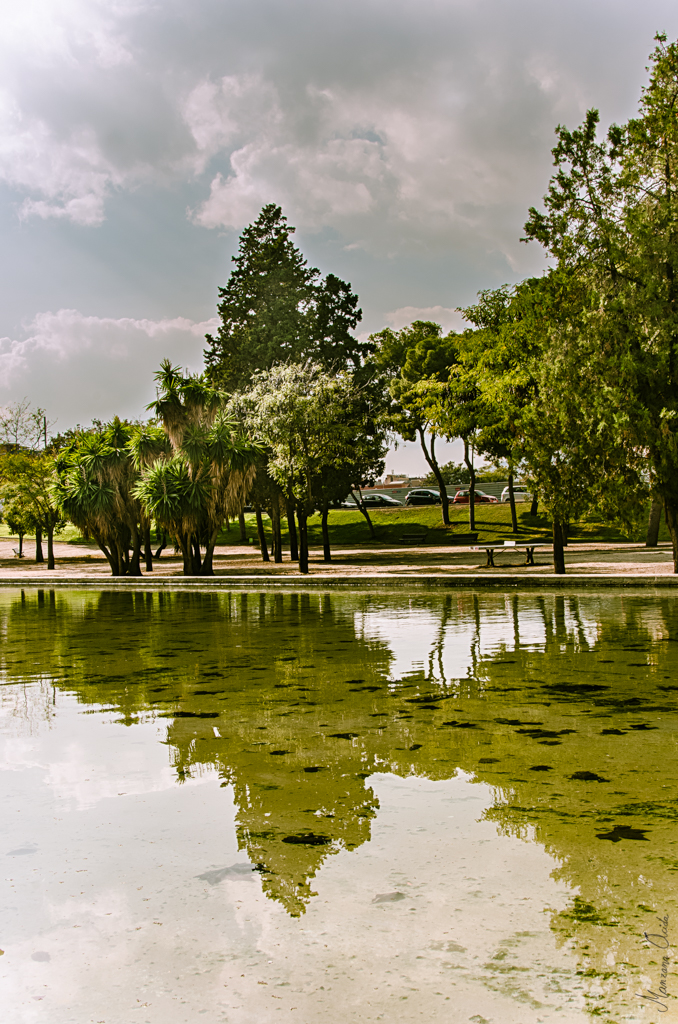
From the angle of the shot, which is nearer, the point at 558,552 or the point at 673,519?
the point at 673,519

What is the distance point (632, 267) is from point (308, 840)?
19.0m

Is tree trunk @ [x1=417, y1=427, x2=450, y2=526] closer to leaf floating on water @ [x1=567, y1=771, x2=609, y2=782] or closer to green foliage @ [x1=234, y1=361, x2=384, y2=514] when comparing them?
green foliage @ [x1=234, y1=361, x2=384, y2=514]

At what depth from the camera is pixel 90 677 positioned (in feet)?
32.7

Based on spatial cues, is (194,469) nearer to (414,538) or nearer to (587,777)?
(414,538)

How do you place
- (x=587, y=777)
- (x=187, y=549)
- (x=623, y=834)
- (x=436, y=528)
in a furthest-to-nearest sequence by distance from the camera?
(x=436, y=528) → (x=187, y=549) → (x=587, y=777) → (x=623, y=834)

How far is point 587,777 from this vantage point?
5438mm

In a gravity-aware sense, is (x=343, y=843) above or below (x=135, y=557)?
below

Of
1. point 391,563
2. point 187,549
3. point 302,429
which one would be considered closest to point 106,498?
point 187,549

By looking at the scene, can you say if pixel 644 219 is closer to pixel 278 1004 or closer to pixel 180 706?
pixel 180 706

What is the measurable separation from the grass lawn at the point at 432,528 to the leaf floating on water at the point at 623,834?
36393mm

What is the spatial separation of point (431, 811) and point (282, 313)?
4773 centimetres

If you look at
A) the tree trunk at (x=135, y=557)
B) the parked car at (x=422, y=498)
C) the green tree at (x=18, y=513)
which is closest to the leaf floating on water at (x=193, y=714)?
the tree trunk at (x=135, y=557)

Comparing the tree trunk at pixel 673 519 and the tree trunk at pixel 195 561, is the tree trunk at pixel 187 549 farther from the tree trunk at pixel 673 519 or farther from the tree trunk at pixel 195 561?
the tree trunk at pixel 673 519

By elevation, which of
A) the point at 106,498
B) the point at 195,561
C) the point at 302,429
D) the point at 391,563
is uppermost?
the point at 302,429
